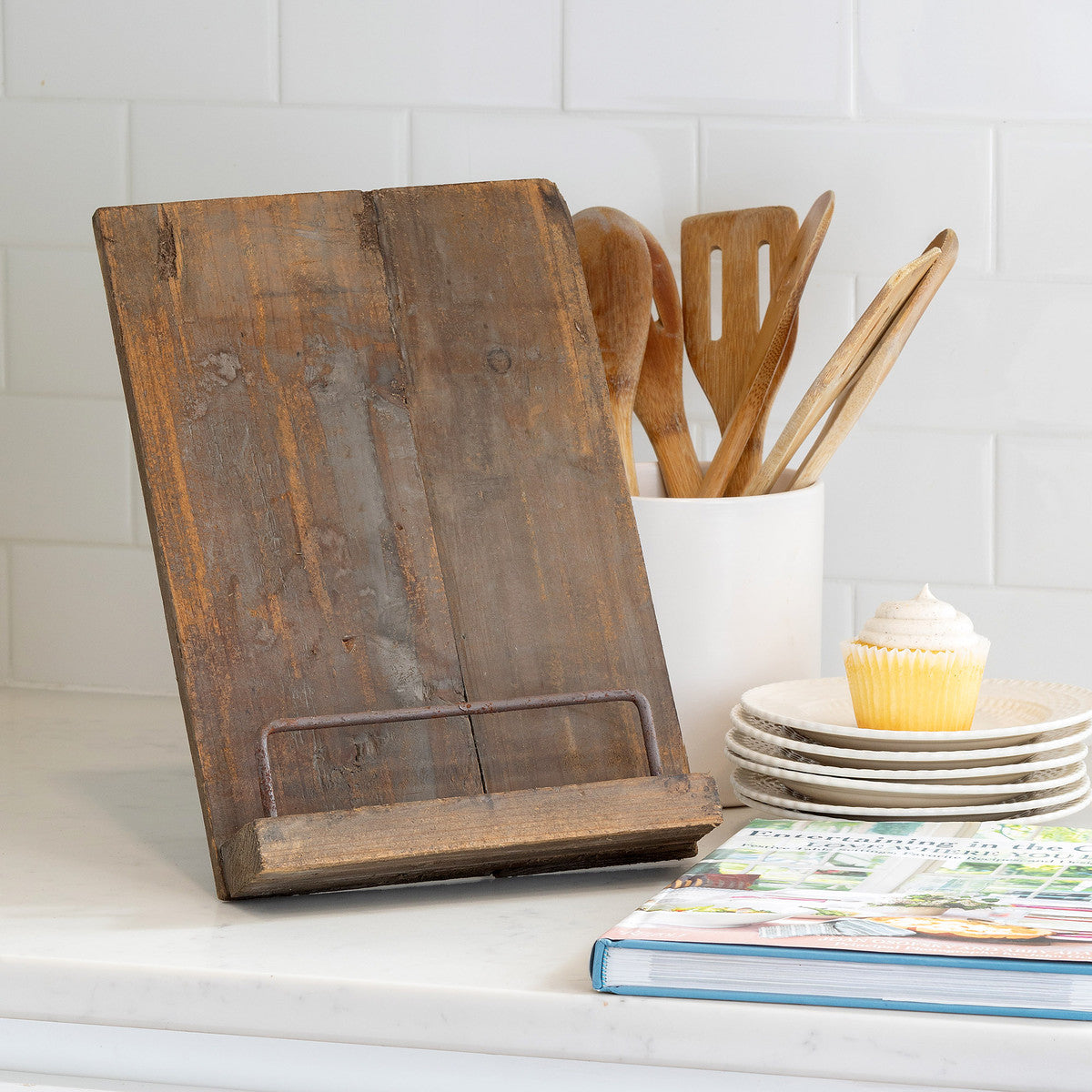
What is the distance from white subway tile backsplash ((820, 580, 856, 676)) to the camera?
1137 millimetres

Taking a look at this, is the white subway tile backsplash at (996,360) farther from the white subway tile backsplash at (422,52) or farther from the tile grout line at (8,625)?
the tile grout line at (8,625)

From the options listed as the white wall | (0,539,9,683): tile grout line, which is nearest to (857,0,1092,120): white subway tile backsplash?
the white wall

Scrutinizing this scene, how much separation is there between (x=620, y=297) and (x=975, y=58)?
350 mm

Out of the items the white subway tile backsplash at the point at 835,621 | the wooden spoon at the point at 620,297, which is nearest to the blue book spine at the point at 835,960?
the wooden spoon at the point at 620,297

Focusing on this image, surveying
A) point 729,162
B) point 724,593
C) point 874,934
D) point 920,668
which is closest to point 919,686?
point 920,668

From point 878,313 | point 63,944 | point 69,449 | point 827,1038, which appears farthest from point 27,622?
point 827,1038

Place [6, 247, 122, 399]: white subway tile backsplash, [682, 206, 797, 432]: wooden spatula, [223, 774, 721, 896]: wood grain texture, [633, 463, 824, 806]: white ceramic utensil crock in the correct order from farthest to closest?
[6, 247, 122, 399]: white subway tile backsplash
[682, 206, 797, 432]: wooden spatula
[633, 463, 824, 806]: white ceramic utensil crock
[223, 774, 721, 896]: wood grain texture

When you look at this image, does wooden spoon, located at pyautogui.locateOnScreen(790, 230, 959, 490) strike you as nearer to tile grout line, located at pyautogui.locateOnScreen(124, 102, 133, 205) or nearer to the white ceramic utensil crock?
the white ceramic utensil crock

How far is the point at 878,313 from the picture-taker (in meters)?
0.86

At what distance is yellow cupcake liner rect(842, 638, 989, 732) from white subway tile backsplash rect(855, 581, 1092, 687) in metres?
0.29

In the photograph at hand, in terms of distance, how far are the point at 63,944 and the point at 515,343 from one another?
1.39ft

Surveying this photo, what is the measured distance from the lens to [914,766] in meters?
0.82

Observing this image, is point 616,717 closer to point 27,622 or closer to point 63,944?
point 63,944

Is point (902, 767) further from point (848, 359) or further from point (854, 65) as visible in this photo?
point (854, 65)
